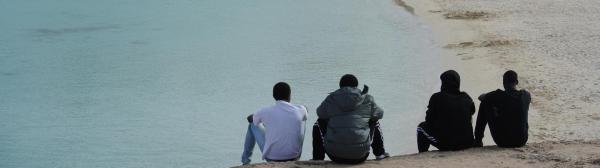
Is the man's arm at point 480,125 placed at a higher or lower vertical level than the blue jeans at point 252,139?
higher

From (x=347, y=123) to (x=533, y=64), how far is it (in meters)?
8.44

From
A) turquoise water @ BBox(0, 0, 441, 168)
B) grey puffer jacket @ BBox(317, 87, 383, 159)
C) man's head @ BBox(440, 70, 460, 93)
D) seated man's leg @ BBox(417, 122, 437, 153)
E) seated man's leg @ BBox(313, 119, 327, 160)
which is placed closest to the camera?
grey puffer jacket @ BBox(317, 87, 383, 159)

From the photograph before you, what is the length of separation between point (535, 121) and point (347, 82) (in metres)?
4.56

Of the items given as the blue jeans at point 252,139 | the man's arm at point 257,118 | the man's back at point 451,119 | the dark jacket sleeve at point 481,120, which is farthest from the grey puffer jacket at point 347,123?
the dark jacket sleeve at point 481,120

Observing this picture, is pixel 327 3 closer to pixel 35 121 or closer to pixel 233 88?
pixel 233 88

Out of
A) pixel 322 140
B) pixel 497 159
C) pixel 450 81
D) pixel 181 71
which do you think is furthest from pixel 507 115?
pixel 181 71

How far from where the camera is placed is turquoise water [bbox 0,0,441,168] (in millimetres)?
11328

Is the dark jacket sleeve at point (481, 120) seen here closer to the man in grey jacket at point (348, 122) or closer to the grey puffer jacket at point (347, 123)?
the man in grey jacket at point (348, 122)

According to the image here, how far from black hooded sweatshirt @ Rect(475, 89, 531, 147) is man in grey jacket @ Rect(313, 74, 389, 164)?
3.32 feet

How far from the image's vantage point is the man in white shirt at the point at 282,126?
7.71 metres

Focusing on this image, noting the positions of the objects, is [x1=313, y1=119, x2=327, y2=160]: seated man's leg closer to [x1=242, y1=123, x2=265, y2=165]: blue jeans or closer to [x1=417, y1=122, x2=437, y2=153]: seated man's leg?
[x1=242, y1=123, x2=265, y2=165]: blue jeans

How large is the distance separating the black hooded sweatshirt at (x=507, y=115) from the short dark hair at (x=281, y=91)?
1548mm

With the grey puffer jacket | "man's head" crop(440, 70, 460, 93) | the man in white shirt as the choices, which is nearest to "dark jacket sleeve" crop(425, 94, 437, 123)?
"man's head" crop(440, 70, 460, 93)

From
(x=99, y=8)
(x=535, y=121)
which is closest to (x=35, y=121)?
(x=535, y=121)
